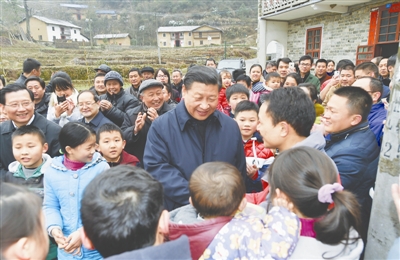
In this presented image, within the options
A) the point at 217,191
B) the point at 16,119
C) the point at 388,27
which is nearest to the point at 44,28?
the point at 388,27

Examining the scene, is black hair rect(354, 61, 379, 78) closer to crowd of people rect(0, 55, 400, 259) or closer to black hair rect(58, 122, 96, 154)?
crowd of people rect(0, 55, 400, 259)

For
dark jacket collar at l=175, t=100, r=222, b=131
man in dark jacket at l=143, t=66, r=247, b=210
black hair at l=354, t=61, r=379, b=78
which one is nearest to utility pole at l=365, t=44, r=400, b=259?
man in dark jacket at l=143, t=66, r=247, b=210

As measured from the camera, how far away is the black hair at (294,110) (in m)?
1.70

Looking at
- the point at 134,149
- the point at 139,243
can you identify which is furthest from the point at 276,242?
the point at 134,149

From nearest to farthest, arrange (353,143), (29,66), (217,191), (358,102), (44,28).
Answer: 1. (217,191)
2. (353,143)
3. (358,102)
4. (29,66)
5. (44,28)

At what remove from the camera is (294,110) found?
1.69 meters

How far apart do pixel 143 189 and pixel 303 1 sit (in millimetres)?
12012

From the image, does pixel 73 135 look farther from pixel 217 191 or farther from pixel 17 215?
pixel 217 191

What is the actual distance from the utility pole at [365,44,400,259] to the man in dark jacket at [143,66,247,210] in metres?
0.94

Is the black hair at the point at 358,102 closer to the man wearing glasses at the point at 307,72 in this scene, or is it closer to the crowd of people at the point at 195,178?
the crowd of people at the point at 195,178

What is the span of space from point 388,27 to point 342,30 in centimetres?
202

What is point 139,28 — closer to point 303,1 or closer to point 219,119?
point 303,1

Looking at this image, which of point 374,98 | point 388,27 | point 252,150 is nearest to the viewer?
point 252,150

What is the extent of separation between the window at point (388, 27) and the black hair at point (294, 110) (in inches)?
356
